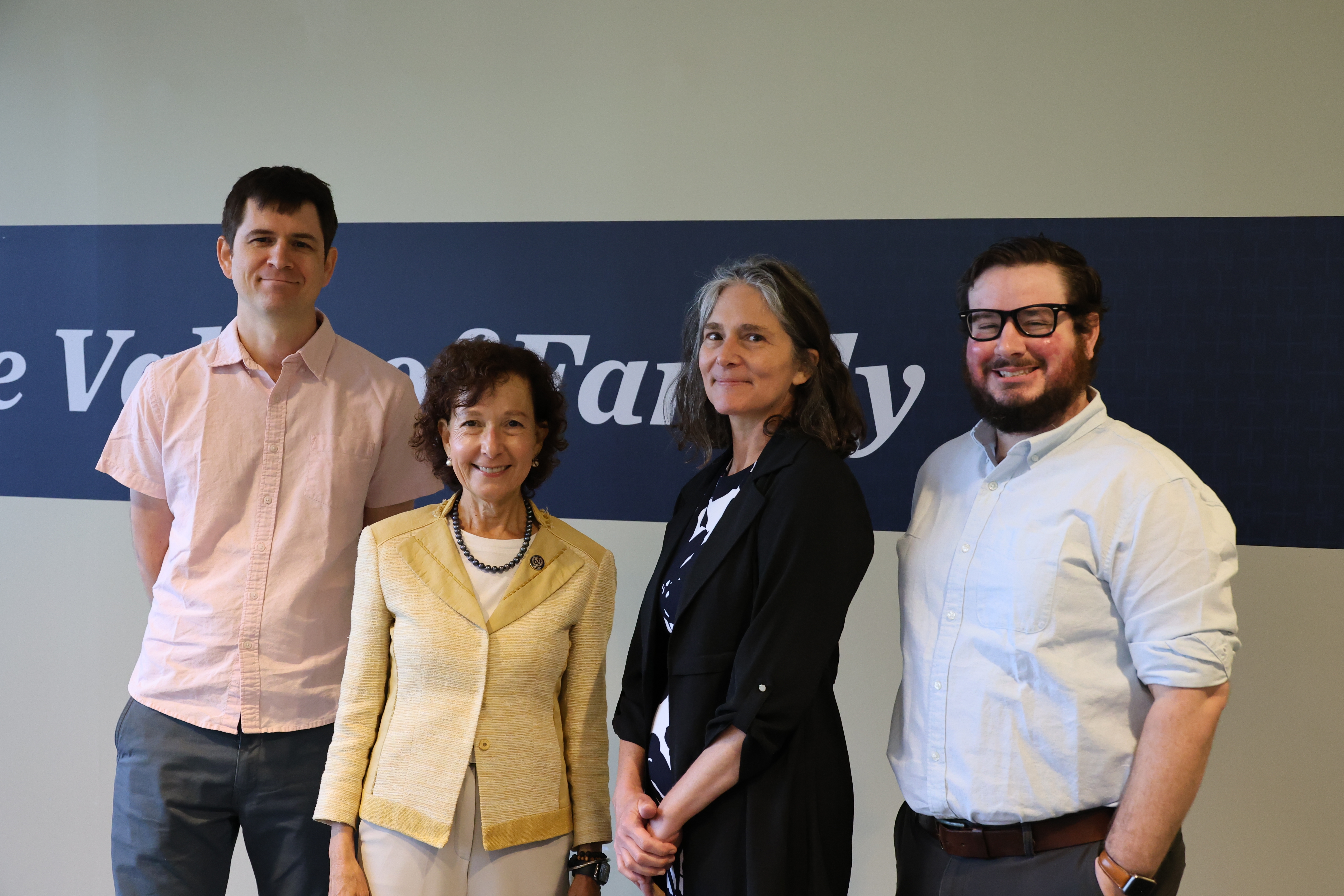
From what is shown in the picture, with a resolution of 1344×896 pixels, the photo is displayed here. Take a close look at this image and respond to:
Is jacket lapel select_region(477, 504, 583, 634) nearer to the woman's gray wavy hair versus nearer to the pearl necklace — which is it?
the pearl necklace

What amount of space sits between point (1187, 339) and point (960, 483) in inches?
49.1

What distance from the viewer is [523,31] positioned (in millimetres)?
3025

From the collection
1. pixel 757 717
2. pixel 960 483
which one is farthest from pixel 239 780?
pixel 960 483

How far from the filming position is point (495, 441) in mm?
1872

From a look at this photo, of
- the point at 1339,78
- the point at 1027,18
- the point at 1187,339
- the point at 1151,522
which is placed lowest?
the point at 1151,522

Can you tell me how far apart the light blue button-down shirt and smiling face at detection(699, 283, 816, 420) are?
431 mm

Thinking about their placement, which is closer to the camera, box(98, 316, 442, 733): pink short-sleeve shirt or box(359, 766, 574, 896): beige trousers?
box(359, 766, 574, 896): beige trousers

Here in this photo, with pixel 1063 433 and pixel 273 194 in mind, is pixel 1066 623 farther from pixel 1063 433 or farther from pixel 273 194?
pixel 273 194

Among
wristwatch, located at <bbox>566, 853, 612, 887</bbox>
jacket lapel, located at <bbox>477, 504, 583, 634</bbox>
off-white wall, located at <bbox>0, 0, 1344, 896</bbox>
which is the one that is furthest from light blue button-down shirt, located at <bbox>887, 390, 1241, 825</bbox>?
off-white wall, located at <bbox>0, 0, 1344, 896</bbox>

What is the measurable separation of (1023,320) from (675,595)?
0.82m

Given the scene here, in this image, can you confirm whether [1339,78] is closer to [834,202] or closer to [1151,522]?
[834,202]

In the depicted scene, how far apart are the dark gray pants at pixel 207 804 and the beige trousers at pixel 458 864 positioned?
1.26ft

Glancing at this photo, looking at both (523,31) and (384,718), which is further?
(523,31)

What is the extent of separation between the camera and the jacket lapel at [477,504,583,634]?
6.02ft
